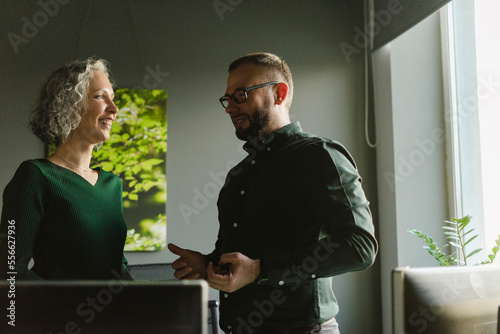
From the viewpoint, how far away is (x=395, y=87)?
3.23 m

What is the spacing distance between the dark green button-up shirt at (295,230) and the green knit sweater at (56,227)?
16.5 inches

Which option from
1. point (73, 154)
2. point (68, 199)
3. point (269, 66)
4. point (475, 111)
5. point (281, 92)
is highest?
point (475, 111)

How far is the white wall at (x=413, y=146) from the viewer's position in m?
3.14

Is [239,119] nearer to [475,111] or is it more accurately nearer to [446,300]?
[446,300]

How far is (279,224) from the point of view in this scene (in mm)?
1523

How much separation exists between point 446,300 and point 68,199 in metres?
1.16

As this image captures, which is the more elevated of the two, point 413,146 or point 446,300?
point 413,146

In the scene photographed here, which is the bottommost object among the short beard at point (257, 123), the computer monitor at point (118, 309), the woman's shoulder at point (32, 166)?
the computer monitor at point (118, 309)

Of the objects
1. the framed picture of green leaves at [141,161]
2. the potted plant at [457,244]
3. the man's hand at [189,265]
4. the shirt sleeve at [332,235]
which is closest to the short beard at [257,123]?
the shirt sleeve at [332,235]

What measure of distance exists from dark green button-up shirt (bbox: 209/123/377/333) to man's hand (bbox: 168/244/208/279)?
11 cm

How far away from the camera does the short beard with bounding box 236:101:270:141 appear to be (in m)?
1.73

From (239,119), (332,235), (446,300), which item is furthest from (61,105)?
(446,300)

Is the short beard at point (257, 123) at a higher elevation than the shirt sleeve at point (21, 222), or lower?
higher

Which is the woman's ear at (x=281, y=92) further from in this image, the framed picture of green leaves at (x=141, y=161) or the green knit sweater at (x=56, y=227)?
the framed picture of green leaves at (x=141, y=161)
